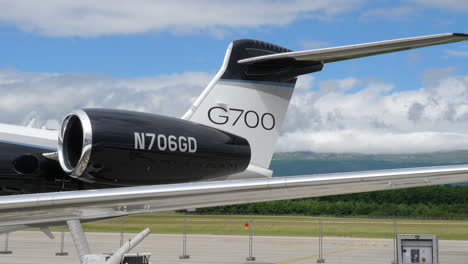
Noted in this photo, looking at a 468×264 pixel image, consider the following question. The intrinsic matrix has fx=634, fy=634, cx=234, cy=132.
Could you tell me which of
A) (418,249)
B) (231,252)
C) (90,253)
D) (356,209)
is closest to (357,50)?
(90,253)

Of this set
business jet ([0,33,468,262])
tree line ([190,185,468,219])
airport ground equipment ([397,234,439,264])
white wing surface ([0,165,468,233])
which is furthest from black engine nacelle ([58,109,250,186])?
tree line ([190,185,468,219])

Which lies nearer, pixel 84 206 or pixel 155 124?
pixel 84 206

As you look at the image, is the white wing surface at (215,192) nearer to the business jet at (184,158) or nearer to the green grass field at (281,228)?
the business jet at (184,158)

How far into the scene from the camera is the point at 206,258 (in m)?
23.2

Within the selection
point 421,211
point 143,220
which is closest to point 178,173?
point 143,220

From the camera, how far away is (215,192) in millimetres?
7051

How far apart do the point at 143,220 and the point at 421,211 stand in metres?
27.5

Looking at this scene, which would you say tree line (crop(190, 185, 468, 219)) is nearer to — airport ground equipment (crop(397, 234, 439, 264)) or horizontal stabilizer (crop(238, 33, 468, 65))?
airport ground equipment (crop(397, 234, 439, 264))

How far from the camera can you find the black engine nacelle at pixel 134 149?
373 inches

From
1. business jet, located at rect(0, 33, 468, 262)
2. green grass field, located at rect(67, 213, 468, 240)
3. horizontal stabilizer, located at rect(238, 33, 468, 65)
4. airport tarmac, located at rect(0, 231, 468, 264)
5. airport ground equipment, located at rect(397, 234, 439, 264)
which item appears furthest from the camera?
green grass field, located at rect(67, 213, 468, 240)

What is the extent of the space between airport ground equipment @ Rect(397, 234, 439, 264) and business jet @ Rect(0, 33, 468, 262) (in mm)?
6128

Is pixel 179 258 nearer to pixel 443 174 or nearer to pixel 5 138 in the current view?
pixel 5 138

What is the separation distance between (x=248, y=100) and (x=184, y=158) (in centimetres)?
304

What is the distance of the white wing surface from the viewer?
672 centimetres
